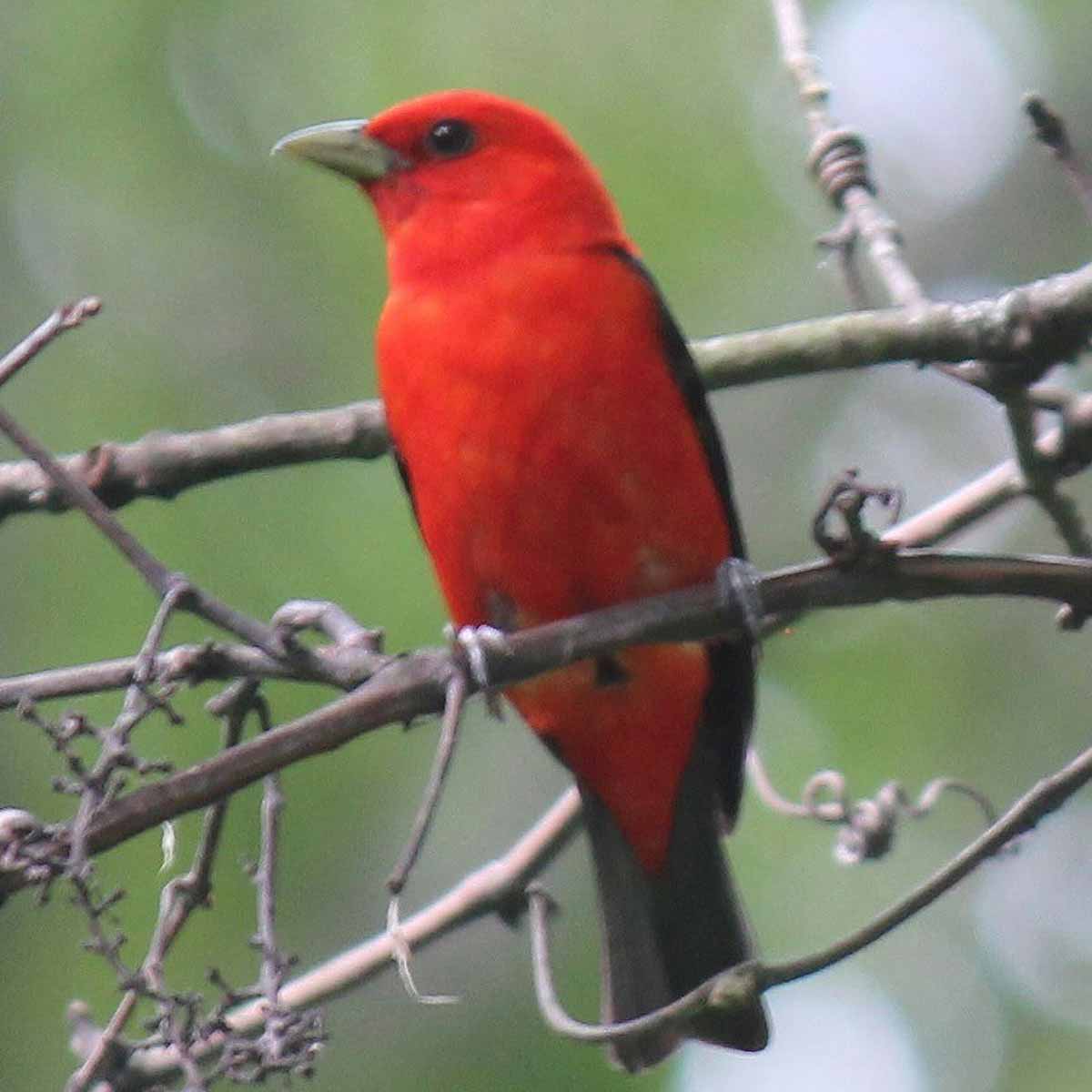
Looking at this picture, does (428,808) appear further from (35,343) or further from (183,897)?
(35,343)

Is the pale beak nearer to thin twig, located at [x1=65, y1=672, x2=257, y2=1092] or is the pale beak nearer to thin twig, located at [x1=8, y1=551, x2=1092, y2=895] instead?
thin twig, located at [x1=8, y1=551, x2=1092, y2=895]

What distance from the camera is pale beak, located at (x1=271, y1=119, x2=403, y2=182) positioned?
15.1ft

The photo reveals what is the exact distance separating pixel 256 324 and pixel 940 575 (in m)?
5.11

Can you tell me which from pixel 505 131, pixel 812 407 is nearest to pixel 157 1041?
pixel 505 131

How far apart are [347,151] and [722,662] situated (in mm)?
1391

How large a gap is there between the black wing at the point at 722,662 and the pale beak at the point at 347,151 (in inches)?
23.9

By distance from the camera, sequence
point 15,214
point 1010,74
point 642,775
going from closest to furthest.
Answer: point 642,775 → point 15,214 → point 1010,74

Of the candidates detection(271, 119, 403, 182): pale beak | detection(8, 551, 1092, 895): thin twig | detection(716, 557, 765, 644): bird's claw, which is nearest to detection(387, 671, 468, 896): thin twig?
detection(8, 551, 1092, 895): thin twig

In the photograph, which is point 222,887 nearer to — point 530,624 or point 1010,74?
point 530,624

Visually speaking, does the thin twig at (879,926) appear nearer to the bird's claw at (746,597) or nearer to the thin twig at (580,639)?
the thin twig at (580,639)

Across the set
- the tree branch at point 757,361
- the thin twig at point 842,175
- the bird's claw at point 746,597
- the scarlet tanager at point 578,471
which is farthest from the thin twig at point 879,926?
the thin twig at point 842,175

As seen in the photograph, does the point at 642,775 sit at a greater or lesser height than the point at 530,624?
lesser

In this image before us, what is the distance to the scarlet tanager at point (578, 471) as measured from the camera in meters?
4.00

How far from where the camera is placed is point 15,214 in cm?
756
